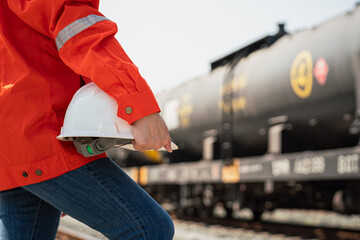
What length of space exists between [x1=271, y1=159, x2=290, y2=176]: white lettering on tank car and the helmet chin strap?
5.55 metres

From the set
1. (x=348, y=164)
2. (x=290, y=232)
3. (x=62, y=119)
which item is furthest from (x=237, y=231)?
(x=62, y=119)

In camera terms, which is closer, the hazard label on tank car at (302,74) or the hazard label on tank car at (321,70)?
the hazard label on tank car at (321,70)

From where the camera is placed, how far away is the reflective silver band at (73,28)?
62.9 inches

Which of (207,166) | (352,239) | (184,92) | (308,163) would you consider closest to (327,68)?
(308,163)

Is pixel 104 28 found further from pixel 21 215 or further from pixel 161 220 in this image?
pixel 21 215

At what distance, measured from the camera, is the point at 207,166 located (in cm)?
938

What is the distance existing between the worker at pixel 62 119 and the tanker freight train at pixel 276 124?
14.8ft

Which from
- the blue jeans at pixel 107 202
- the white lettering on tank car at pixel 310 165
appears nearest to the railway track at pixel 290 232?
the white lettering on tank car at pixel 310 165

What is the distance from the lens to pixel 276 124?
300 inches

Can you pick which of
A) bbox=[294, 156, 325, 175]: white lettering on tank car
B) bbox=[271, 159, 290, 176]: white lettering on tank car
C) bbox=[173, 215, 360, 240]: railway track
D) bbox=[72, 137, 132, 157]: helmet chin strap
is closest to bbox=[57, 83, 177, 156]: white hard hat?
bbox=[72, 137, 132, 157]: helmet chin strap

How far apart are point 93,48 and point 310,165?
17.4 feet

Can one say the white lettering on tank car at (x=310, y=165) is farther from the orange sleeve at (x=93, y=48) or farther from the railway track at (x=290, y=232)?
the orange sleeve at (x=93, y=48)

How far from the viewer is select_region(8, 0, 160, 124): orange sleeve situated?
1563mm

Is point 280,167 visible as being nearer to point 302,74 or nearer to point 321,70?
point 302,74
